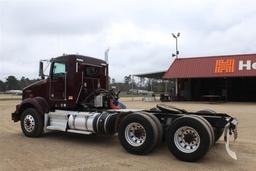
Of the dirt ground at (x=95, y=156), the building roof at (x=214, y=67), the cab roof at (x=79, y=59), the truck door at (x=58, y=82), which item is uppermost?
the building roof at (x=214, y=67)

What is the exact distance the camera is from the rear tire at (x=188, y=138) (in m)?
6.85

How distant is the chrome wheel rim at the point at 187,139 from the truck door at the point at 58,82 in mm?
4156

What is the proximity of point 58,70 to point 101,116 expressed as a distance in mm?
2358

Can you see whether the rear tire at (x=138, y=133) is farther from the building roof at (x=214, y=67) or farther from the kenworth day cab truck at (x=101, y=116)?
the building roof at (x=214, y=67)

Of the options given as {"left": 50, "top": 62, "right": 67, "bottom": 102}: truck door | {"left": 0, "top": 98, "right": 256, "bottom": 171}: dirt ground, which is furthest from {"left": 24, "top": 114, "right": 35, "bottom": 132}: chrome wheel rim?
{"left": 50, "top": 62, "right": 67, "bottom": 102}: truck door

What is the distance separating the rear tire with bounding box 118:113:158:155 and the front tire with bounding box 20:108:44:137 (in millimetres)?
3102

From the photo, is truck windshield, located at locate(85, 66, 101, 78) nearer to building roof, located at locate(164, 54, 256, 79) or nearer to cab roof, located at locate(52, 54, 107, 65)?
cab roof, located at locate(52, 54, 107, 65)

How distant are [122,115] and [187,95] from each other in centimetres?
3047

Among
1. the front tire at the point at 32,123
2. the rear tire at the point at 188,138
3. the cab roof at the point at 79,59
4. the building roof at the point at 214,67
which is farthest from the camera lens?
the building roof at the point at 214,67

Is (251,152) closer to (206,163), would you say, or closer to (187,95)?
(206,163)

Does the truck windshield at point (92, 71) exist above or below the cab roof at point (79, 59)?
below

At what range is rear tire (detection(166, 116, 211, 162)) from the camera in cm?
685

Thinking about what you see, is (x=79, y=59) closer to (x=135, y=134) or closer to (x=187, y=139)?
(x=135, y=134)

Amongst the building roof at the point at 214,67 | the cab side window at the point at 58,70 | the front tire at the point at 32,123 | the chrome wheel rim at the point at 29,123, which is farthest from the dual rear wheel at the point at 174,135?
the building roof at the point at 214,67
